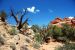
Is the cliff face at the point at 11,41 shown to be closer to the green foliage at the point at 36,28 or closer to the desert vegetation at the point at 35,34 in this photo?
the desert vegetation at the point at 35,34

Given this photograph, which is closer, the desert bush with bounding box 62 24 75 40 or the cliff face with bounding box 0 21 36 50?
the cliff face with bounding box 0 21 36 50

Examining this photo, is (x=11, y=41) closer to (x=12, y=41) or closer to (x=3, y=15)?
(x=12, y=41)

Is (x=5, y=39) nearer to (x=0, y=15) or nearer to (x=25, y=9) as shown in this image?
(x=0, y=15)

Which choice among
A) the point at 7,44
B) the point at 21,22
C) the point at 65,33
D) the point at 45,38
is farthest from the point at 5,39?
the point at 65,33

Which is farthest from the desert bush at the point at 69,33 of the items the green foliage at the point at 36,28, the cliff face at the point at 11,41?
the cliff face at the point at 11,41

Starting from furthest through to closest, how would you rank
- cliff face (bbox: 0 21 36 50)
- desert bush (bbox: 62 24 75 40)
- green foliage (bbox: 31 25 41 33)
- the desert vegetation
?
1. desert bush (bbox: 62 24 75 40)
2. green foliage (bbox: 31 25 41 33)
3. the desert vegetation
4. cliff face (bbox: 0 21 36 50)

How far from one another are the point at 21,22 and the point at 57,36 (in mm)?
7350

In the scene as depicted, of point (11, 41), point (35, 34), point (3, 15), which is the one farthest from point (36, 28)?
point (11, 41)

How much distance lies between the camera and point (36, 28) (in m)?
28.7

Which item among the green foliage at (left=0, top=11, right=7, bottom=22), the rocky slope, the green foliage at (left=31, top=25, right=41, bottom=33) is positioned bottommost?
the rocky slope

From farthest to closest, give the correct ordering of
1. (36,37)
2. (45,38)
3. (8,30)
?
(45,38)
(36,37)
(8,30)

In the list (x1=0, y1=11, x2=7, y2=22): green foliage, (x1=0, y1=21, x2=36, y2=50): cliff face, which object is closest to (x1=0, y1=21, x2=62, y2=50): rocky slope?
(x1=0, y1=21, x2=36, y2=50): cliff face

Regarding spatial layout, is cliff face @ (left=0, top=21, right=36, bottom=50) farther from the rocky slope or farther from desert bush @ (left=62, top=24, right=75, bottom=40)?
desert bush @ (left=62, top=24, right=75, bottom=40)

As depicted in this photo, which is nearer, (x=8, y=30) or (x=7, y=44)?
(x=7, y=44)
